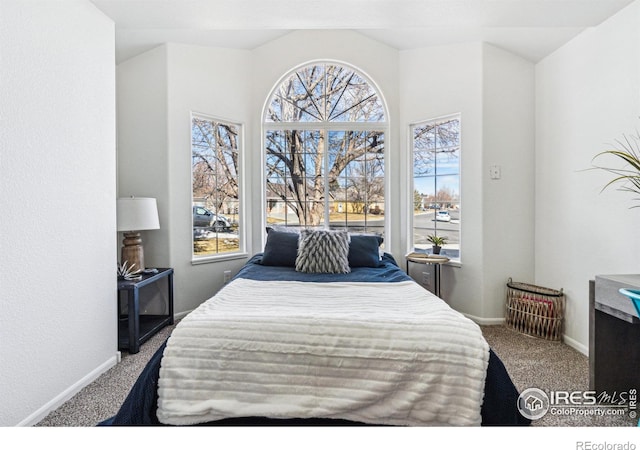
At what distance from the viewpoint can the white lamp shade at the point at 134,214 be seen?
284 centimetres

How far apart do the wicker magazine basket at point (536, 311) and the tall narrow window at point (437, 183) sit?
0.66 meters

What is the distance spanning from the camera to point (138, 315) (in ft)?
8.59

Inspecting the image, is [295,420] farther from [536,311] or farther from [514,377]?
[536,311]

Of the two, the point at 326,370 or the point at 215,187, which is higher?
the point at 215,187

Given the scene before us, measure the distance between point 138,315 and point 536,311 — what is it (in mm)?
3300

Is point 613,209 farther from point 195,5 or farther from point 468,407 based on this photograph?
point 195,5

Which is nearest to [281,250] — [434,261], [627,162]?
[434,261]

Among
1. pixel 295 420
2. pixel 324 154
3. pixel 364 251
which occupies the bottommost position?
pixel 295 420

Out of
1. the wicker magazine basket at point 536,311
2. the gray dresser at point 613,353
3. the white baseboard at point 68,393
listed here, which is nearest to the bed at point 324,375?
the white baseboard at point 68,393

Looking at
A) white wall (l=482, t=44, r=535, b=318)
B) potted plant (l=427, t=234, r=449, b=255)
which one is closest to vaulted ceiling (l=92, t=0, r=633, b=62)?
white wall (l=482, t=44, r=535, b=318)

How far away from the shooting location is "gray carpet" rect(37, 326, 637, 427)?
69.9 inches

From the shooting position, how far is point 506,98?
10.6 ft
